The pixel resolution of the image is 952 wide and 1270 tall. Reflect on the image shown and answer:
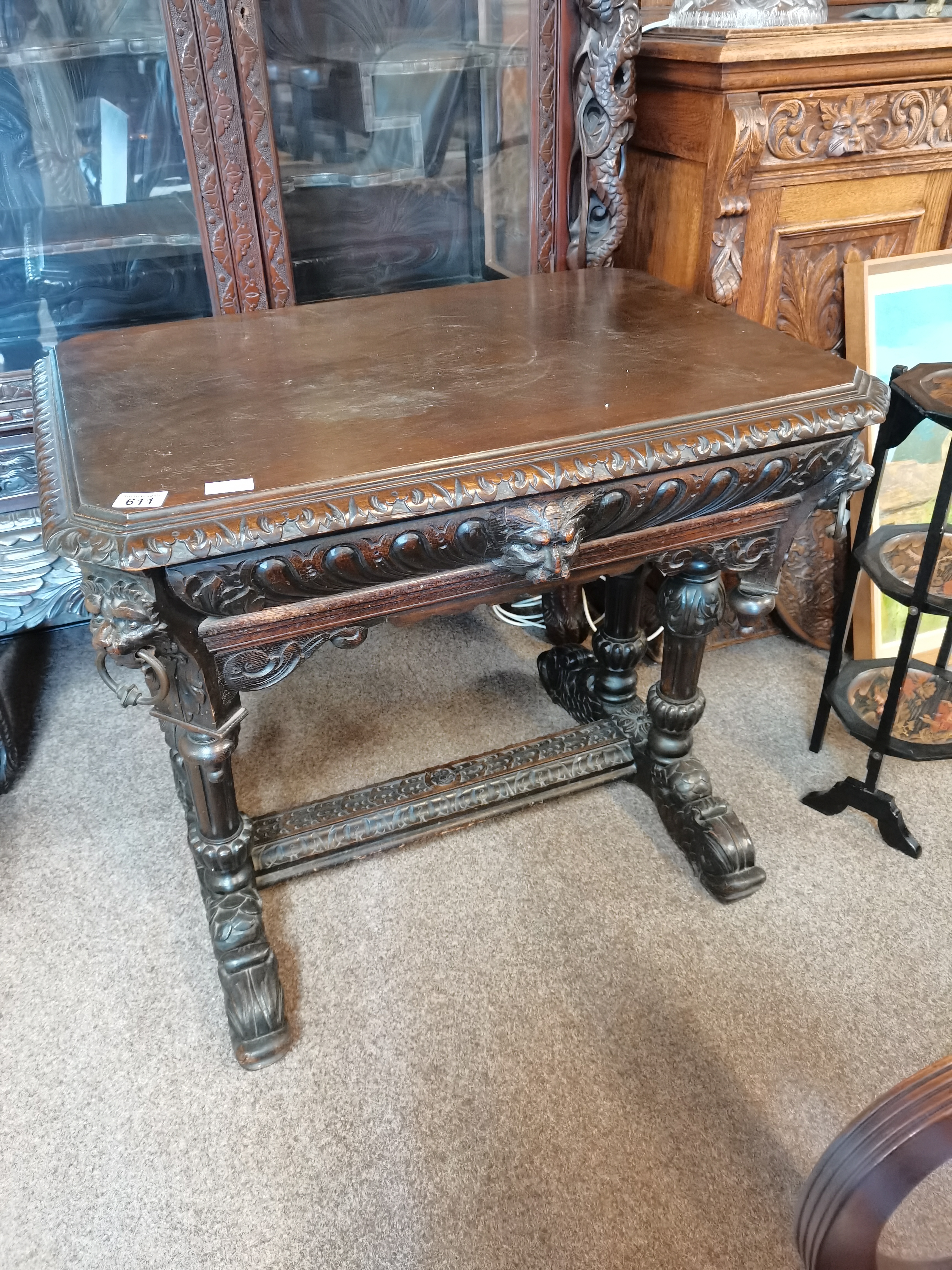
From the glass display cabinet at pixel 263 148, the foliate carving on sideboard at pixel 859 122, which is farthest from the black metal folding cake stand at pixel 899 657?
the glass display cabinet at pixel 263 148

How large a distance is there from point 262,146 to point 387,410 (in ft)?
2.06

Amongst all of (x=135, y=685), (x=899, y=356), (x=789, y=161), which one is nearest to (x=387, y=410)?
(x=135, y=685)

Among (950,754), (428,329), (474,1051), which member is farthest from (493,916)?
(428,329)

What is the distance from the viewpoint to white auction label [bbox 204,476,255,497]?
907 mm

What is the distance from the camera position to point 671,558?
3.95ft

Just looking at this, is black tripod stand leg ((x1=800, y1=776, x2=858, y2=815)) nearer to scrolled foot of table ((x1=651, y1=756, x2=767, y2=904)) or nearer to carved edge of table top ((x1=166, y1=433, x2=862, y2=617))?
scrolled foot of table ((x1=651, y1=756, x2=767, y2=904))

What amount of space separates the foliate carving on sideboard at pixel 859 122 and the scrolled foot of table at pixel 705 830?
104 centimetres

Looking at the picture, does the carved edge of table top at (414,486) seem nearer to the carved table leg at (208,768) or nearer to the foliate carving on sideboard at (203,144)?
the carved table leg at (208,768)

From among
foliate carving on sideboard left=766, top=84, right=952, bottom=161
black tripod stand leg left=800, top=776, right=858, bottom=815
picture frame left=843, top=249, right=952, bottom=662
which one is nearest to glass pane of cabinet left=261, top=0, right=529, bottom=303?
foliate carving on sideboard left=766, top=84, right=952, bottom=161

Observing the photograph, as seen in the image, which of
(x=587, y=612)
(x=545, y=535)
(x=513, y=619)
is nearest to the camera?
(x=545, y=535)

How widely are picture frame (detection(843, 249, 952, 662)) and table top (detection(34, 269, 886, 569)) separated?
1.79 feet

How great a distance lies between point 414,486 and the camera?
0.93 metres

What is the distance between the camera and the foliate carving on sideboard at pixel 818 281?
1.70 meters

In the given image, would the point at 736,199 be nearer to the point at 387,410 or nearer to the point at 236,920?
the point at 387,410
